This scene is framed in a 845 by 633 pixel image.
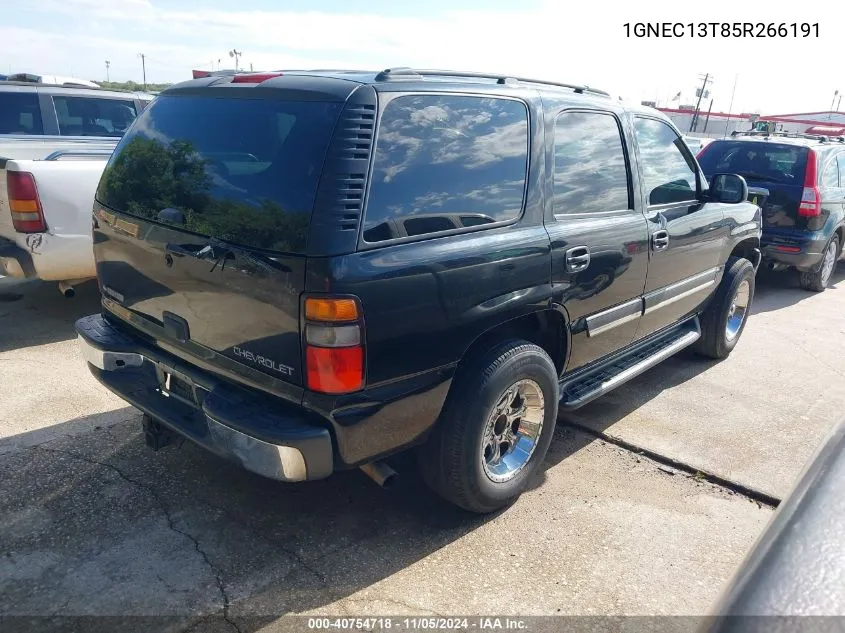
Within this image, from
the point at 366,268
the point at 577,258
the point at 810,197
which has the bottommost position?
the point at 810,197

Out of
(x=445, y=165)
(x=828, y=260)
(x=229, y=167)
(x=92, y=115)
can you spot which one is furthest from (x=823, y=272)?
(x=92, y=115)

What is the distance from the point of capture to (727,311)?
204 inches

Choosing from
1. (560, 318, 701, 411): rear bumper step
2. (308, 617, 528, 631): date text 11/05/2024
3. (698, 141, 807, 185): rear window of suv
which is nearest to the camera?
(308, 617, 528, 631): date text 11/05/2024

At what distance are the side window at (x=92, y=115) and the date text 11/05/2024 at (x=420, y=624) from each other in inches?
278

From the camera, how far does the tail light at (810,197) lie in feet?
23.8

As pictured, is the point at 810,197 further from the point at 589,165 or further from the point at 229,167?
the point at 229,167

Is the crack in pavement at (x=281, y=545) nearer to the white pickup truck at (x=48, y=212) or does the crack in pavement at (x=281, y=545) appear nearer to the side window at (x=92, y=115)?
the white pickup truck at (x=48, y=212)

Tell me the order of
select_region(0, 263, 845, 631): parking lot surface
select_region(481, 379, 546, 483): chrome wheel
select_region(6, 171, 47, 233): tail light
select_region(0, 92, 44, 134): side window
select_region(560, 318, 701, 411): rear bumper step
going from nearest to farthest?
select_region(0, 263, 845, 631): parking lot surface → select_region(481, 379, 546, 483): chrome wheel → select_region(560, 318, 701, 411): rear bumper step → select_region(6, 171, 47, 233): tail light → select_region(0, 92, 44, 134): side window

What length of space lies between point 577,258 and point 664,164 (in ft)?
4.81

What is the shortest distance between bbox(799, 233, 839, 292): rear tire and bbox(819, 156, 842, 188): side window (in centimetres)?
62

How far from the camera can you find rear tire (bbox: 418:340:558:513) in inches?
112

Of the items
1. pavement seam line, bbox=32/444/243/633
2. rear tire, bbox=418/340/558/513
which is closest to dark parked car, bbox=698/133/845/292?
rear tire, bbox=418/340/558/513

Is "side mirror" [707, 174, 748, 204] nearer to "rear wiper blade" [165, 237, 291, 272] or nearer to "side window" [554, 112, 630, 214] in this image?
"side window" [554, 112, 630, 214]

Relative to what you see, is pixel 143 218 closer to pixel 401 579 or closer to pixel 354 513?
pixel 354 513
